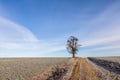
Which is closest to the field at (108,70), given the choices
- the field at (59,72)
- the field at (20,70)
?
the field at (59,72)

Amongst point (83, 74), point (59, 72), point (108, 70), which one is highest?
point (108, 70)

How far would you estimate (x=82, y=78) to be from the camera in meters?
18.3

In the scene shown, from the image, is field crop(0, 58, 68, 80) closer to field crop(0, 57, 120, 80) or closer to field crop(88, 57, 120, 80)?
field crop(0, 57, 120, 80)

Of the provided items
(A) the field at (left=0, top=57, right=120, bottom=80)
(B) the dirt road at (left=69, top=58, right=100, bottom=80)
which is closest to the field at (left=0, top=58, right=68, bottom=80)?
(A) the field at (left=0, top=57, right=120, bottom=80)

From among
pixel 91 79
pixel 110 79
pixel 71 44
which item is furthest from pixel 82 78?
pixel 71 44

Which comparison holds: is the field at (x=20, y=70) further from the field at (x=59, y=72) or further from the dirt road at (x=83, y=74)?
the dirt road at (x=83, y=74)

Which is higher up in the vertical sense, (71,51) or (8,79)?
(71,51)

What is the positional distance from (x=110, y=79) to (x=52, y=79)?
239 inches

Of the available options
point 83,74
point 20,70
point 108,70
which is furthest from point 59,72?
point 108,70

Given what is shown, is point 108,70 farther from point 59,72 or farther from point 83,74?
point 83,74

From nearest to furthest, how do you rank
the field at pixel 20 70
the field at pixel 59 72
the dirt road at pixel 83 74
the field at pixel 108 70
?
the dirt road at pixel 83 74 < the field at pixel 59 72 < the field at pixel 20 70 < the field at pixel 108 70

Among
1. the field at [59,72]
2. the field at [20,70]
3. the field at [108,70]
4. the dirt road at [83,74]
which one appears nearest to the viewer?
the dirt road at [83,74]

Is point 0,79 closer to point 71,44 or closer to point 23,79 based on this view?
point 23,79

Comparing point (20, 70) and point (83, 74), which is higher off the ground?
point (20, 70)
